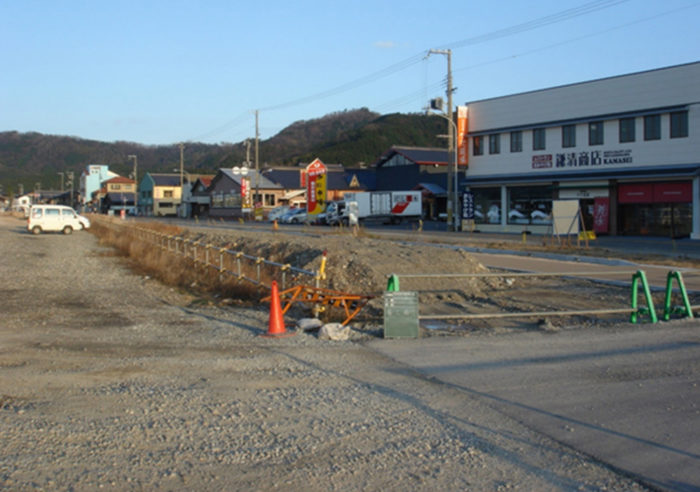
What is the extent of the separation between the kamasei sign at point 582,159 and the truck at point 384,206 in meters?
20.5

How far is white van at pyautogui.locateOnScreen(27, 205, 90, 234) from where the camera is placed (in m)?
46.4

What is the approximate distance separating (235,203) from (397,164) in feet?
86.7

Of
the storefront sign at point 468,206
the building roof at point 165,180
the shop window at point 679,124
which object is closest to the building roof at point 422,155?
the storefront sign at point 468,206

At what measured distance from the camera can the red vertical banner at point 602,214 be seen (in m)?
41.3

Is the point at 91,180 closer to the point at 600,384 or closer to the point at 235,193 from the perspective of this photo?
the point at 235,193

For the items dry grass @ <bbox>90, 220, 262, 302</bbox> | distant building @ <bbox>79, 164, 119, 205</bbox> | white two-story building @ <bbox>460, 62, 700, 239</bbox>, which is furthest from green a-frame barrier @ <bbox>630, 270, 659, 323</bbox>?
distant building @ <bbox>79, 164, 119, 205</bbox>

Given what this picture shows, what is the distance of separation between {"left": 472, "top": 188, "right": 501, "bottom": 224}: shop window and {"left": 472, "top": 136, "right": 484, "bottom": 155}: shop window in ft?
9.15

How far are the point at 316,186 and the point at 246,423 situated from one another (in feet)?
92.7

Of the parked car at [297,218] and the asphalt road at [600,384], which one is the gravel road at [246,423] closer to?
the asphalt road at [600,384]

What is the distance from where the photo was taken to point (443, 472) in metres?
5.08

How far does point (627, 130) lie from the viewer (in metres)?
40.0

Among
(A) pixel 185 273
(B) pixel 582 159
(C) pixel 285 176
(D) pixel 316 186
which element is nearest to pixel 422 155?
(C) pixel 285 176

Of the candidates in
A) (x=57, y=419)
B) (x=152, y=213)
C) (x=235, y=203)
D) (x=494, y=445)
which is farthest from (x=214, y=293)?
(x=152, y=213)

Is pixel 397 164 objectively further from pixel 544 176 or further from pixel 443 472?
pixel 443 472
